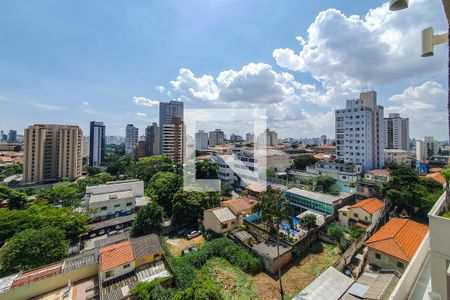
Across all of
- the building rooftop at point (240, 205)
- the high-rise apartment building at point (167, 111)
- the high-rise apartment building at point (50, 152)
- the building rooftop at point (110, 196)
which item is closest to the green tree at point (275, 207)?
the building rooftop at point (240, 205)

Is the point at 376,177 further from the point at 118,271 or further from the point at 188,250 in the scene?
the point at 118,271

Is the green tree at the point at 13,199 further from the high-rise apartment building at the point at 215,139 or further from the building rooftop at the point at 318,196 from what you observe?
the high-rise apartment building at the point at 215,139

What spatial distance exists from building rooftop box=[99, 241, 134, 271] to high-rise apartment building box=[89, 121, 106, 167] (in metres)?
41.0

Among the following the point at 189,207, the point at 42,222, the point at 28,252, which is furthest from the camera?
the point at 189,207

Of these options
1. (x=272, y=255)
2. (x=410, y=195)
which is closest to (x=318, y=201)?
(x=410, y=195)

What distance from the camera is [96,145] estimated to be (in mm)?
44094

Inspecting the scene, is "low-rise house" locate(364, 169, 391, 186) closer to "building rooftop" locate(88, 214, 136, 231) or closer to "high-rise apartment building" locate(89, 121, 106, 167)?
"building rooftop" locate(88, 214, 136, 231)

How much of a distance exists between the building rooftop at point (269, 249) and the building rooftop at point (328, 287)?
222 cm

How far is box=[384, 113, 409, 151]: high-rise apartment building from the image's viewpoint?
136 ft

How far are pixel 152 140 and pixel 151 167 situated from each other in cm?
1705

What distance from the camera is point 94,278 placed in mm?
8938

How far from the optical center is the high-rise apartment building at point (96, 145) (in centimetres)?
4338

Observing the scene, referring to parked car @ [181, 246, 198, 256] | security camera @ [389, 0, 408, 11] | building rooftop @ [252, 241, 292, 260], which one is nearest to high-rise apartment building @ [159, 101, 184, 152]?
parked car @ [181, 246, 198, 256]

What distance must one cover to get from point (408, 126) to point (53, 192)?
6010cm
